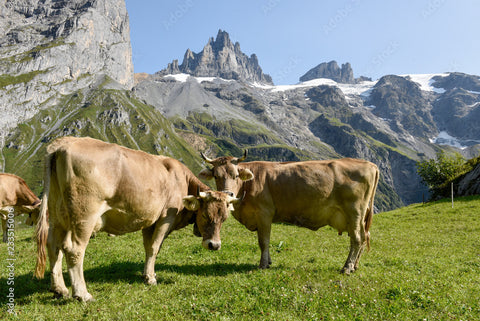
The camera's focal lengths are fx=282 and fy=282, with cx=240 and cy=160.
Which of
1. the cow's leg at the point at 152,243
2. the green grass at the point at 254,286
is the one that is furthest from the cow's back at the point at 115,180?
the green grass at the point at 254,286

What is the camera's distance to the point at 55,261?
7418mm

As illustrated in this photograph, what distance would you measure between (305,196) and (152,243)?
5.41 meters

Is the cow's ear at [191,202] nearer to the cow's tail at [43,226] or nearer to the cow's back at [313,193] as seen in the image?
the cow's back at [313,193]

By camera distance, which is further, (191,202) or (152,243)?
(191,202)

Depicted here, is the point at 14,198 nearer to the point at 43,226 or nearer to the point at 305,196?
the point at 43,226

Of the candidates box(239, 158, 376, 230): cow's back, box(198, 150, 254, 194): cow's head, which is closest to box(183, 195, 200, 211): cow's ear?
box(198, 150, 254, 194): cow's head

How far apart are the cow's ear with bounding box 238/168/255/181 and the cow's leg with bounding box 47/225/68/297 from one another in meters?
5.65

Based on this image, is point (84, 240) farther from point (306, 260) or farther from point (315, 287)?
point (306, 260)

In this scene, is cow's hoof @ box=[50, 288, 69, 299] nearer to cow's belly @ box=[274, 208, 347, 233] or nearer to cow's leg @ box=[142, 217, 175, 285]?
cow's leg @ box=[142, 217, 175, 285]

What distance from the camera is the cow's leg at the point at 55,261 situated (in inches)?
289

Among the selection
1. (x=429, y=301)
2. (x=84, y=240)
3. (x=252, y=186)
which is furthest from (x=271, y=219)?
(x=84, y=240)

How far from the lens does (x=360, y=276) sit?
912 centimetres

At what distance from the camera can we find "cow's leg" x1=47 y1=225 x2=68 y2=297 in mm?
7352

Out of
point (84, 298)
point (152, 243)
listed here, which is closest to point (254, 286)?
point (152, 243)
